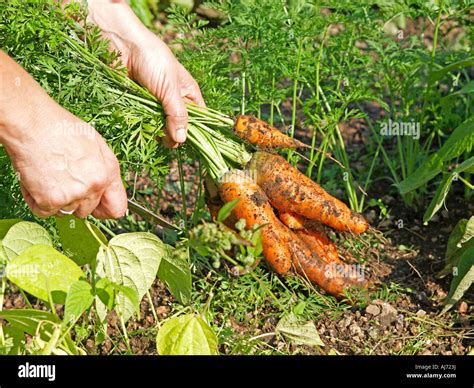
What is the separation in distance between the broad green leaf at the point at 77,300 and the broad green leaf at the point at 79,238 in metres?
0.32

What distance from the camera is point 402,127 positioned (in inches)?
112

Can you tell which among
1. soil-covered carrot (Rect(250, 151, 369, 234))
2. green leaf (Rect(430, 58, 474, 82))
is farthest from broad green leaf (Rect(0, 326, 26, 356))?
green leaf (Rect(430, 58, 474, 82))

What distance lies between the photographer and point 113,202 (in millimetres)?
2146

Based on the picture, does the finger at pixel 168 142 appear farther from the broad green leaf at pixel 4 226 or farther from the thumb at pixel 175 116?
the broad green leaf at pixel 4 226

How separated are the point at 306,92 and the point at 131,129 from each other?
137cm

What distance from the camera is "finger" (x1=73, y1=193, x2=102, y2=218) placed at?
6.79 feet

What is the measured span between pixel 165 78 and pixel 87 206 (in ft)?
1.78

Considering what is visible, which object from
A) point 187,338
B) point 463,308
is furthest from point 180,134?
point 463,308

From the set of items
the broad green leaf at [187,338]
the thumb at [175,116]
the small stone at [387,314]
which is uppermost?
the thumb at [175,116]

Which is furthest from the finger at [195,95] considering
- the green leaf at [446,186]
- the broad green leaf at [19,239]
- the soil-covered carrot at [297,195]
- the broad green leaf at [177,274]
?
the green leaf at [446,186]

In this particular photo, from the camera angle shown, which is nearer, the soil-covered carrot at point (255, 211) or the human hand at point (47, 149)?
the human hand at point (47, 149)

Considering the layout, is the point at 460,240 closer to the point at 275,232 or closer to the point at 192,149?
the point at 275,232

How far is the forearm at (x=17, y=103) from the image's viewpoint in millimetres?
1856
